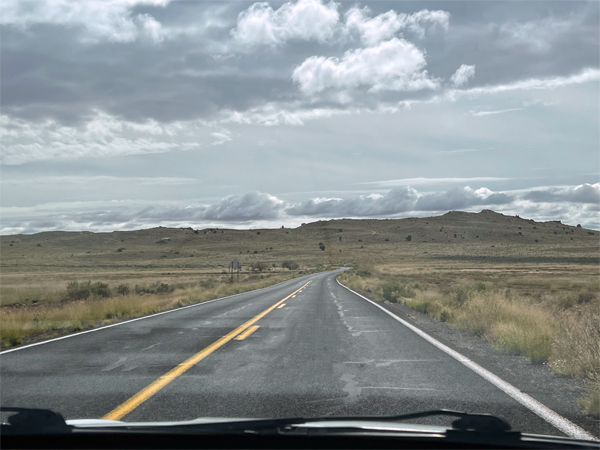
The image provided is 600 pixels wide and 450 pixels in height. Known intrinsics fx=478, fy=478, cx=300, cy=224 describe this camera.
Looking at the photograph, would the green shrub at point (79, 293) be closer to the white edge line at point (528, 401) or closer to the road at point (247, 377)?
the road at point (247, 377)

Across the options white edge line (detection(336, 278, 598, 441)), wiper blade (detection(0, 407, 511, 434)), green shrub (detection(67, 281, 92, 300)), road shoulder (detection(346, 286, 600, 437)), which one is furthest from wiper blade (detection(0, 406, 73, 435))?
green shrub (detection(67, 281, 92, 300))

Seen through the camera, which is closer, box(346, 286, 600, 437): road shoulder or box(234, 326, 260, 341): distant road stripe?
box(346, 286, 600, 437): road shoulder

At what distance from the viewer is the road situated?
5098 mm

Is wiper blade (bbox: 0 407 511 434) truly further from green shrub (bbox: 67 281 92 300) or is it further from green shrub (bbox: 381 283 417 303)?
green shrub (bbox: 67 281 92 300)

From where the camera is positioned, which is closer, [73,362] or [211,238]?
[73,362]

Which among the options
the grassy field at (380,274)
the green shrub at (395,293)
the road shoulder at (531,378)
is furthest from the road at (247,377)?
the green shrub at (395,293)

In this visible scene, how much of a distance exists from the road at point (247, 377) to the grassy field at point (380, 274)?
1.55 meters

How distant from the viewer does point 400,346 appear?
903 cm

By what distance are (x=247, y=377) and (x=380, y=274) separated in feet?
161

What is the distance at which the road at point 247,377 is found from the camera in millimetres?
5098

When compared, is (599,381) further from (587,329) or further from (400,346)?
(400,346)

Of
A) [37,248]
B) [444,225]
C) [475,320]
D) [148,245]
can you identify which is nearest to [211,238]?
[148,245]

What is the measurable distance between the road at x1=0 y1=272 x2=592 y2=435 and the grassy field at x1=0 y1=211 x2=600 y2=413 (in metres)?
1.55

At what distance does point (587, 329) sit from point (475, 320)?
13.4 feet
